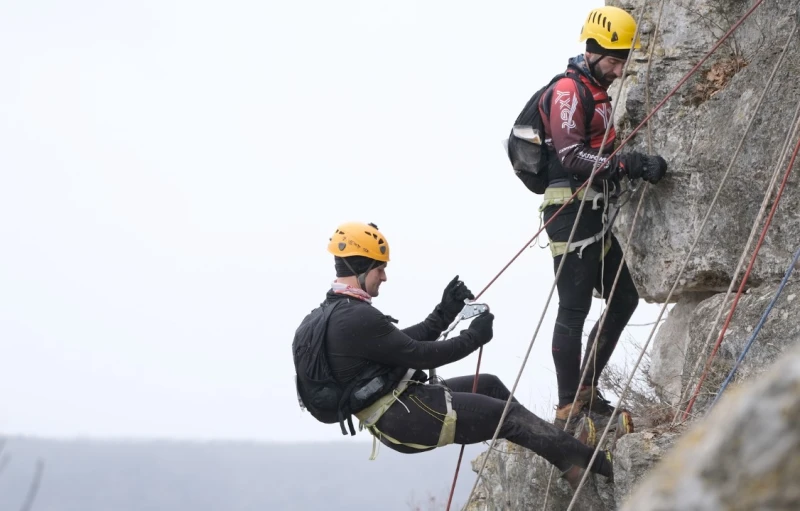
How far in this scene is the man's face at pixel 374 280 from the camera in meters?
5.60

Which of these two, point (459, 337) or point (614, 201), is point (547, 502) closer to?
point (459, 337)

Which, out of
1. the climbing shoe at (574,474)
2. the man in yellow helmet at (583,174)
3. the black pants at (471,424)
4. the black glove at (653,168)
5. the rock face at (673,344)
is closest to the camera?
the black pants at (471,424)

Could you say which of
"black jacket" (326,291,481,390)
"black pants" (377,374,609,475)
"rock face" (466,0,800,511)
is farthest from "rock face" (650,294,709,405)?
"black jacket" (326,291,481,390)

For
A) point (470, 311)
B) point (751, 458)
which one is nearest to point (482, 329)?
point (470, 311)

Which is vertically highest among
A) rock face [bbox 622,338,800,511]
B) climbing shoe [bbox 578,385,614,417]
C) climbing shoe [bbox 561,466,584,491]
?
climbing shoe [bbox 578,385,614,417]

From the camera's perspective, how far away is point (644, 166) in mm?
5949

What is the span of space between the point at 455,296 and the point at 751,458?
459cm

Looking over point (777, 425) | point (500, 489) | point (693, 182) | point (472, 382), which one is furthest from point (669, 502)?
point (500, 489)

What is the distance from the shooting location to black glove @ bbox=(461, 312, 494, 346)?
5.36 metres

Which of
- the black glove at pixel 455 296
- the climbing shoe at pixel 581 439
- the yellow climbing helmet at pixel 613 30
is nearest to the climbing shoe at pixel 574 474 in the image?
the climbing shoe at pixel 581 439

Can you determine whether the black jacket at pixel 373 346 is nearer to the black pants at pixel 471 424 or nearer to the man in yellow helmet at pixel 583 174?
the black pants at pixel 471 424

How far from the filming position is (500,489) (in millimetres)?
7250

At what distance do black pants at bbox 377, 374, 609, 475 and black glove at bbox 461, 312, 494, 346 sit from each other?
335mm

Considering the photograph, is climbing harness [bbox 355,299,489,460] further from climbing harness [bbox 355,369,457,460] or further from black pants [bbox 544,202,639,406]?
black pants [bbox 544,202,639,406]
